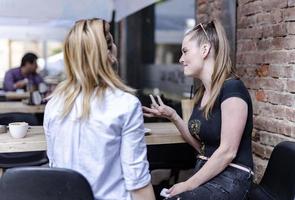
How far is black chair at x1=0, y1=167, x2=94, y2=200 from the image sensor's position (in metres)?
1.44

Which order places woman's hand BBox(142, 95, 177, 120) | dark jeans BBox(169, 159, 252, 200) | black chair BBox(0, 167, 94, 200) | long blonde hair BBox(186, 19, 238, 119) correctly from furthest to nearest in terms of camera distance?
woman's hand BBox(142, 95, 177, 120), long blonde hair BBox(186, 19, 238, 119), dark jeans BBox(169, 159, 252, 200), black chair BBox(0, 167, 94, 200)

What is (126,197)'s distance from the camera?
154cm

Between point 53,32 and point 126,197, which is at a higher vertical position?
point 53,32

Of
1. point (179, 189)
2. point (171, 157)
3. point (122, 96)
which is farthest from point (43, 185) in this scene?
point (171, 157)

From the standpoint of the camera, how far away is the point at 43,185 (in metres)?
1.45

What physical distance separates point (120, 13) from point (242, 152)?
2563mm

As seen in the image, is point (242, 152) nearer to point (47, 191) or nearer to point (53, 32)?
point (47, 191)

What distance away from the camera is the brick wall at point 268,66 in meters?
2.26

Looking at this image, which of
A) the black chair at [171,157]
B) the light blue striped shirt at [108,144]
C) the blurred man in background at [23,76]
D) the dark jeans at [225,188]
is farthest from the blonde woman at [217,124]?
the blurred man in background at [23,76]

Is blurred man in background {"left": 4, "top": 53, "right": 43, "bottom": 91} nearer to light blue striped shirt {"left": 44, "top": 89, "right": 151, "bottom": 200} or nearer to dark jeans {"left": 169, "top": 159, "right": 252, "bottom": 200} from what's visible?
dark jeans {"left": 169, "top": 159, "right": 252, "bottom": 200}

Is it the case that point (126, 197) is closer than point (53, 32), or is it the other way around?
point (126, 197)

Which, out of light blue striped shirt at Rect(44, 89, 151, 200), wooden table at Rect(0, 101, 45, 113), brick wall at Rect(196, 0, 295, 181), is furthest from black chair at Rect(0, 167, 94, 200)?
wooden table at Rect(0, 101, 45, 113)

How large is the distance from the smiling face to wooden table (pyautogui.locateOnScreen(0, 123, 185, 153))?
1.27 feet

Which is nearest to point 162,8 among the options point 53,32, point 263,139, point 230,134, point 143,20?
point 143,20
